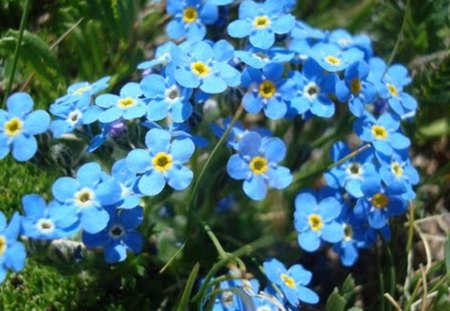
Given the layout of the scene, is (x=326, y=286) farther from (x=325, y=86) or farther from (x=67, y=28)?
(x=67, y=28)

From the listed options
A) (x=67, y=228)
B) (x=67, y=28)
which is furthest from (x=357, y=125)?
(x=67, y=28)

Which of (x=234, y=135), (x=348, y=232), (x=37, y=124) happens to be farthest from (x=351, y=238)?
(x=37, y=124)

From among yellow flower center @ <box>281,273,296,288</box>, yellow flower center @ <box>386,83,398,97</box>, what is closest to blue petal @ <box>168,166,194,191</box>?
yellow flower center @ <box>281,273,296,288</box>

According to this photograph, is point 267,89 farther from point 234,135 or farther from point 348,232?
point 348,232

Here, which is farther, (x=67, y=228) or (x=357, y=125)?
(x=357, y=125)

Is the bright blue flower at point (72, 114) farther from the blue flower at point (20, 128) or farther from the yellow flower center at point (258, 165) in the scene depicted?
the yellow flower center at point (258, 165)
